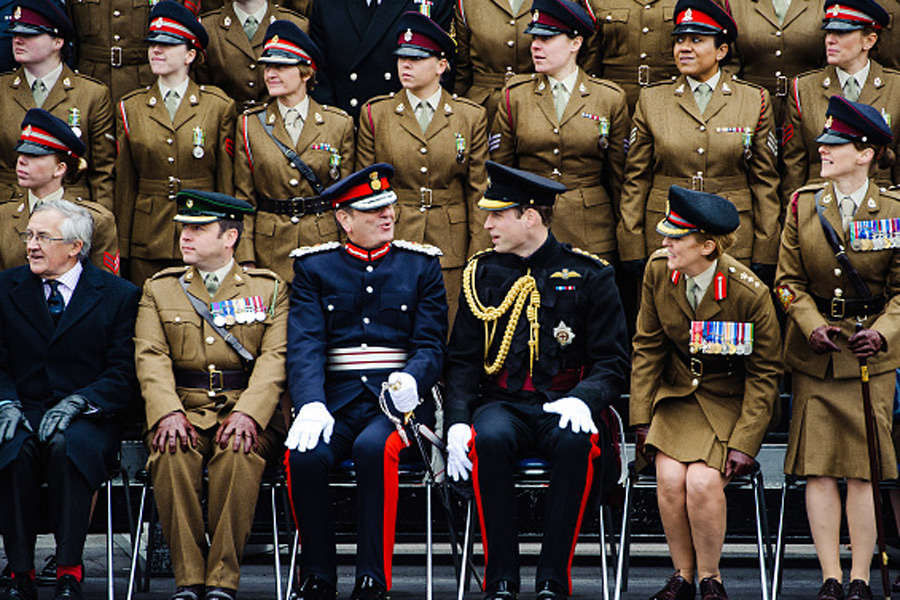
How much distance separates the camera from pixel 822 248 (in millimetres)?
6098

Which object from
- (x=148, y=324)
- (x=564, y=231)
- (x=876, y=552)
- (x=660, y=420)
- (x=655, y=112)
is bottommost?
(x=876, y=552)

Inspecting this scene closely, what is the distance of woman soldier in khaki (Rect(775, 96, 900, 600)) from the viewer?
19.4ft

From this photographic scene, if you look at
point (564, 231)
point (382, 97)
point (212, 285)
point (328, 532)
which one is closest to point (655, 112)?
point (564, 231)

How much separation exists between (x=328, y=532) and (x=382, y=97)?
303 cm

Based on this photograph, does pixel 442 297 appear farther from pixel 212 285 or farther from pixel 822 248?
pixel 822 248

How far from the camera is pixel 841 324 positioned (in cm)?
606

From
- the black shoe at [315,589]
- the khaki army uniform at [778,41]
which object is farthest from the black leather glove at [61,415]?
the khaki army uniform at [778,41]

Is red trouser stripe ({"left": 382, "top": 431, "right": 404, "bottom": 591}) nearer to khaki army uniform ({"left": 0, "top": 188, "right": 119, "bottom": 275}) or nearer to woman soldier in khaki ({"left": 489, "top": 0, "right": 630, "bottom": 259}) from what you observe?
khaki army uniform ({"left": 0, "top": 188, "right": 119, "bottom": 275})

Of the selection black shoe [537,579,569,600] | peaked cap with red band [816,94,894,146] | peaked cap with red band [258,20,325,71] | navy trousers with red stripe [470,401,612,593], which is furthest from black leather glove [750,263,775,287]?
peaked cap with red band [258,20,325,71]

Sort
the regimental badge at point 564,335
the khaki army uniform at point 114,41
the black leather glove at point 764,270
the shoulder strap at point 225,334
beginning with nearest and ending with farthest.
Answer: the regimental badge at point 564,335 < the shoulder strap at point 225,334 < the black leather glove at point 764,270 < the khaki army uniform at point 114,41

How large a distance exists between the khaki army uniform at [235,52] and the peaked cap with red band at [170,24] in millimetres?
459

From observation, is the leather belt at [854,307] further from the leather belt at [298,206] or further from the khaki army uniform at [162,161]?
the khaki army uniform at [162,161]

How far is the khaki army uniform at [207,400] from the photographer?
582 centimetres

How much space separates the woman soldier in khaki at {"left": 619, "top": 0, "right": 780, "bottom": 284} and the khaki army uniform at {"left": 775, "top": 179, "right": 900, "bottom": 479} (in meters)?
1.29
